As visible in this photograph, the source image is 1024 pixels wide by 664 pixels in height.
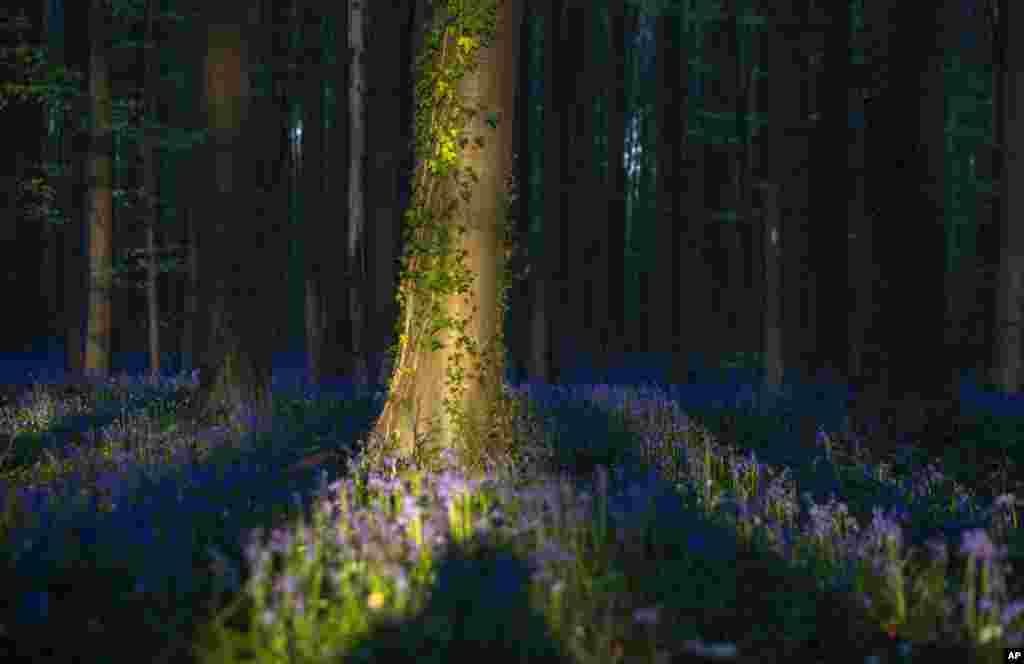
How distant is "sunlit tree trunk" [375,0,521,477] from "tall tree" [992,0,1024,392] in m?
10.6

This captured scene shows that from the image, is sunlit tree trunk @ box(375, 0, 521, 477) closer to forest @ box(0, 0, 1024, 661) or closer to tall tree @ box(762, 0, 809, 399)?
forest @ box(0, 0, 1024, 661)

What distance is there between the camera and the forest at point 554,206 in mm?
10188

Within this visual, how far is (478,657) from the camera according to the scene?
353 cm

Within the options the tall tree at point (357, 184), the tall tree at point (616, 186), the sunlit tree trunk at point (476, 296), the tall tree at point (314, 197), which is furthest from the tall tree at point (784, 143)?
the sunlit tree trunk at point (476, 296)

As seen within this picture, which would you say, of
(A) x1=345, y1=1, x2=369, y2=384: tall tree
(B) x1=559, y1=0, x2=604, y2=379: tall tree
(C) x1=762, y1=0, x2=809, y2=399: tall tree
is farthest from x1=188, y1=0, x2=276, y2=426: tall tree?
(C) x1=762, y1=0, x2=809, y2=399: tall tree

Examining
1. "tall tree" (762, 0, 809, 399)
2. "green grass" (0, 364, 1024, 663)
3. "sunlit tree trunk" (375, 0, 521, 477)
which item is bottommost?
"green grass" (0, 364, 1024, 663)

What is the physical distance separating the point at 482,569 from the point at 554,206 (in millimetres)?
16029

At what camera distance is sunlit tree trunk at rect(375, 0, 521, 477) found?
7297mm

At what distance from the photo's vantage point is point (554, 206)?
65.6ft

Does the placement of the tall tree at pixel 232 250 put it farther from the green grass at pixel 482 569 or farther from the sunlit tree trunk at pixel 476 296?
the sunlit tree trunk at pixel 476 296

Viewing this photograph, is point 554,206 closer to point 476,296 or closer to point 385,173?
point 385,173

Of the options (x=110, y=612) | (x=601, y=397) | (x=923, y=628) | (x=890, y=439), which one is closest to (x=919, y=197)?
(x=890, y=439)

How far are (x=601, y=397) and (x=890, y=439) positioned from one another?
396 cm

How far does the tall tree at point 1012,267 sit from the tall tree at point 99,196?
14.6 metres
